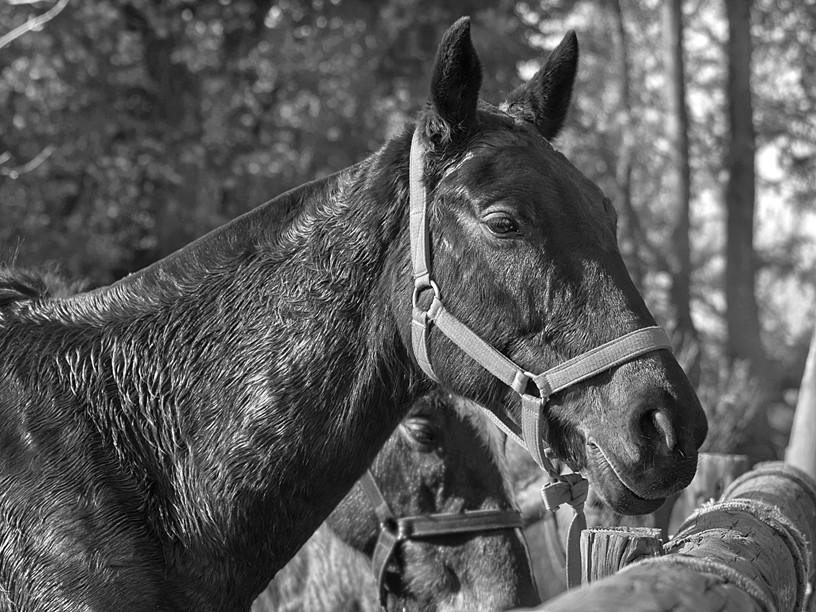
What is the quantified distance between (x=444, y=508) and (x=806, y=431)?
3.48 m

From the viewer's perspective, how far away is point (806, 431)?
6426mm

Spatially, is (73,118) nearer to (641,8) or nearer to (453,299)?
(453,299)

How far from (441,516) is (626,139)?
15562mm

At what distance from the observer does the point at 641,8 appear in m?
20.1

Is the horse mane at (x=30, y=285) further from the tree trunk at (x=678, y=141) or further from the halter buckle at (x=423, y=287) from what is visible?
the tree trunk at (x=678, y=141)

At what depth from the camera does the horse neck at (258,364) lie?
263cm

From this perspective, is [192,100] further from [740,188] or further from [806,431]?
[740,188]

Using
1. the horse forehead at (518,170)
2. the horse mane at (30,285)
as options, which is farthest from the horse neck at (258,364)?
the horse forehead at (518,170)

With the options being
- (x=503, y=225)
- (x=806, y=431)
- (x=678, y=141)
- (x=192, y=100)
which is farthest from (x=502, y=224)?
(x=678, y=141)

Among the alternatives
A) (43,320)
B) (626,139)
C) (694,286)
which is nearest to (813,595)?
(43,320)

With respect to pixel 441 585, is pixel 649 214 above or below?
below

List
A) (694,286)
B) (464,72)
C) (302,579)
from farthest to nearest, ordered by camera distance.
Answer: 1. (694,286)
2. (302,579)
3. (464,72)

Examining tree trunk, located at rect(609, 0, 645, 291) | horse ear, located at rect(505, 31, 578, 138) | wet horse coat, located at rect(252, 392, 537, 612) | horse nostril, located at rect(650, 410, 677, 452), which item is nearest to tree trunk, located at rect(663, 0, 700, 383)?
tree trunk, located at rect(609, 0, 645, 291)

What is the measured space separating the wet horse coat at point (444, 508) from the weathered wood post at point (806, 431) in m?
3.23
